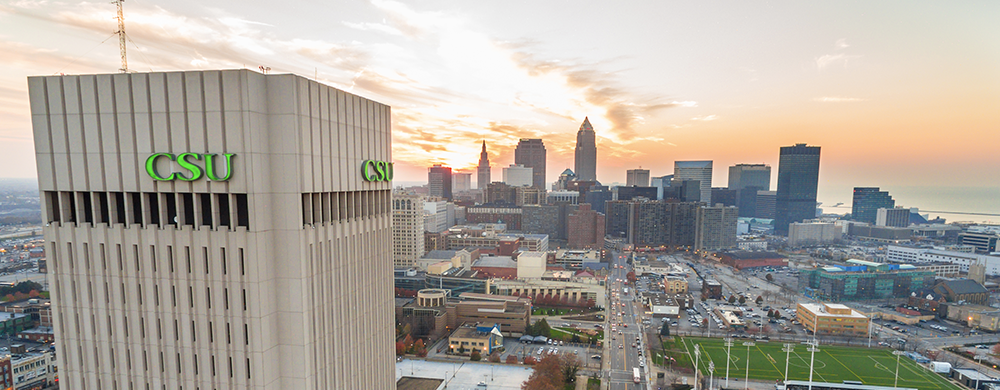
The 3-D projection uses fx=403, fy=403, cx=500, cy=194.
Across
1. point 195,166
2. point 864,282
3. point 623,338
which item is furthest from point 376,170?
point 864,282

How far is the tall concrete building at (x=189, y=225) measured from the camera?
2009 cm

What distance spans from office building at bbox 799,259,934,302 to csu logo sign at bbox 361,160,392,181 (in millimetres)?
170783

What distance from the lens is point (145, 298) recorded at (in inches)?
859

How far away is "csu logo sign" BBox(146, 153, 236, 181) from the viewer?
19953 millimetres

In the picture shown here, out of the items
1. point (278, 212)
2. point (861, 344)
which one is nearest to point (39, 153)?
point (278, 212)

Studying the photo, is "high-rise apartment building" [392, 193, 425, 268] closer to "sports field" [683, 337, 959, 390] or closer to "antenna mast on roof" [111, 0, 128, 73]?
"sports field" [683, 337, 959, 390]

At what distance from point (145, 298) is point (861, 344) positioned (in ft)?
461

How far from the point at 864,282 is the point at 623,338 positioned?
106219mm

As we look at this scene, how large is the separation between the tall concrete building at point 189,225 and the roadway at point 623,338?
7261 centimetres

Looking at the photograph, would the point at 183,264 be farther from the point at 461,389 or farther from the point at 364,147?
the point at 461,389

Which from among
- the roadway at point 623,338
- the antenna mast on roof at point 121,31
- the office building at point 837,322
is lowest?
the roadway at point 623,338

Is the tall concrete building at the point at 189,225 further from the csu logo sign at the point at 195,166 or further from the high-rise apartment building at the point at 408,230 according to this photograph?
the high-rise apartment building at the point at 408,230

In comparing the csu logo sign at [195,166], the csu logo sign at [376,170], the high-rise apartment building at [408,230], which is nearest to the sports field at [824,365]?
the csu logo sign at [376,170]

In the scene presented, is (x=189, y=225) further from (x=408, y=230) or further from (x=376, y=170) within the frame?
(x=408, y=230)
